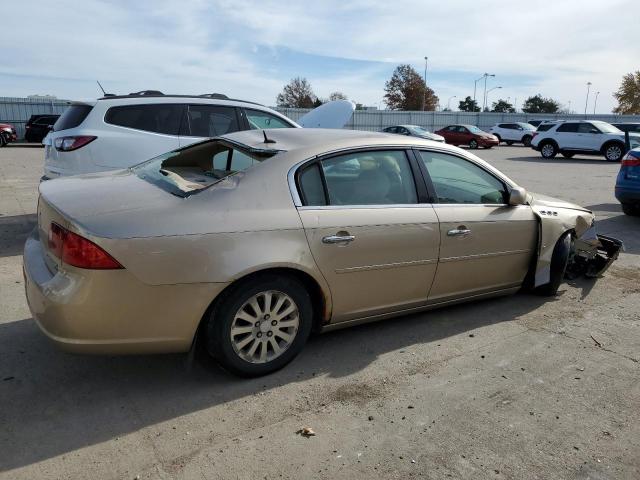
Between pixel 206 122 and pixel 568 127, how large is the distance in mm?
21101

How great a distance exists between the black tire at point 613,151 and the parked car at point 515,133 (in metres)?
11.2

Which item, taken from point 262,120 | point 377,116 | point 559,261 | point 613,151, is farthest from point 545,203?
point 377,116

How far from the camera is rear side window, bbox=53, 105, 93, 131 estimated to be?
6.71 m

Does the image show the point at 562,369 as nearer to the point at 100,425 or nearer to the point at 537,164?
the point at 100,425

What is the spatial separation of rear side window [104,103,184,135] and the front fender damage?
14.9ft

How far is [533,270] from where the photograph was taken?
4.65m

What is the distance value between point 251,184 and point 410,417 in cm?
165

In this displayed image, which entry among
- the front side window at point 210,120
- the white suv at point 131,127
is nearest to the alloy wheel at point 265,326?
the white suv at point 131,127

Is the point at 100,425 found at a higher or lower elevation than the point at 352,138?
lower

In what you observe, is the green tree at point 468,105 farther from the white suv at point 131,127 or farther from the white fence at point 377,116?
the white suv at point 131,127

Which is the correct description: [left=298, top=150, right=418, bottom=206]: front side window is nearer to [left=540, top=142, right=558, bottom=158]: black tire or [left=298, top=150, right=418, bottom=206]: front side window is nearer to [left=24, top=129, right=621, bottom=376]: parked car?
[left=24, top=129, right=621, bottom=376]: parked car

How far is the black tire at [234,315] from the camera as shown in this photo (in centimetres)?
311

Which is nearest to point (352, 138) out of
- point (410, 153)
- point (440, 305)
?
point (410, 153)

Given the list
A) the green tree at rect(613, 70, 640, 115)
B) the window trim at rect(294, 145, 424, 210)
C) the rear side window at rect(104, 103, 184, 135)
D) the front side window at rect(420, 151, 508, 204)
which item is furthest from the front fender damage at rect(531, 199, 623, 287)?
the green tree at rect(613, 70, 640, 115)
